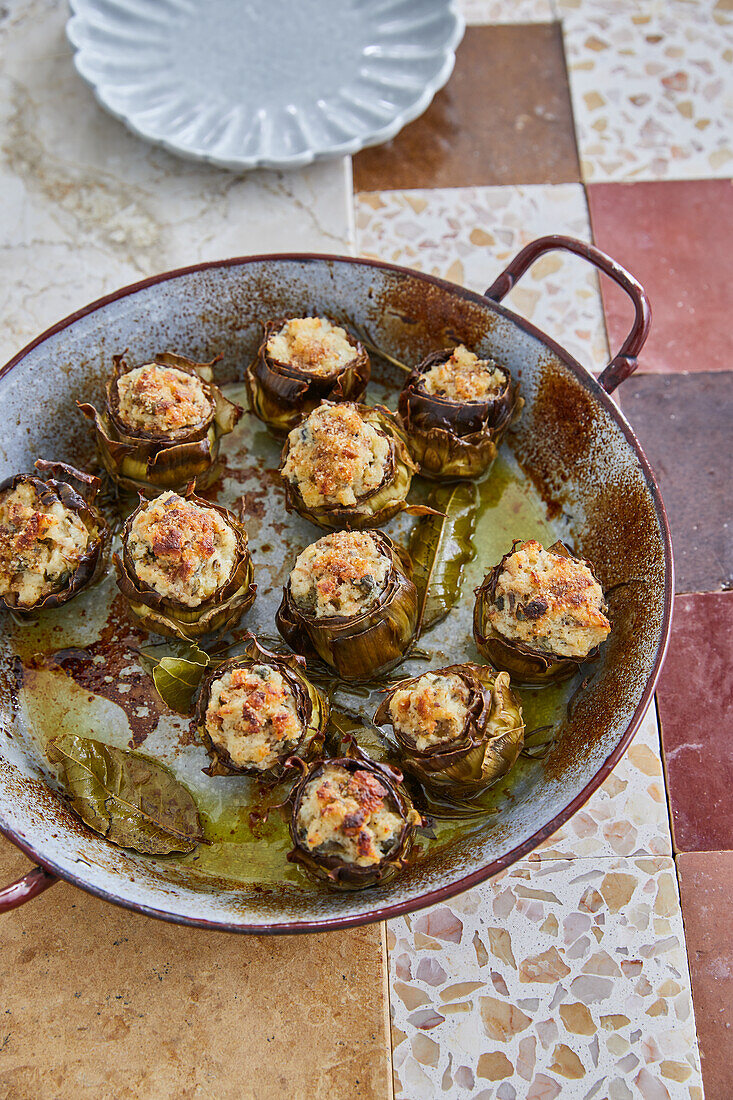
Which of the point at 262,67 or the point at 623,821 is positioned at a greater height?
the point at 262,67

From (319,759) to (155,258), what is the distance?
188 centimetres

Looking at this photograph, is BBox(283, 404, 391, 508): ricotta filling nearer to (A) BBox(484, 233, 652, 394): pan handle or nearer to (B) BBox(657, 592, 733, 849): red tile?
(A) BBox(484, 233, 652, 394): pan handle

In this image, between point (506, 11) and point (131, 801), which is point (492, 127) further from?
point (131, 801)

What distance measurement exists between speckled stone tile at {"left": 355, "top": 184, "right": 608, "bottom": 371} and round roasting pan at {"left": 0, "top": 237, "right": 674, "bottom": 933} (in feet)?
2.04

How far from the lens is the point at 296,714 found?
6.65ft

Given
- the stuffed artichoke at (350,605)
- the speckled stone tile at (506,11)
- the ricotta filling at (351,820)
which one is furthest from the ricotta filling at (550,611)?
the speckled stone tile at (506,11)

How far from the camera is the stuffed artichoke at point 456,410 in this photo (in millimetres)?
2340

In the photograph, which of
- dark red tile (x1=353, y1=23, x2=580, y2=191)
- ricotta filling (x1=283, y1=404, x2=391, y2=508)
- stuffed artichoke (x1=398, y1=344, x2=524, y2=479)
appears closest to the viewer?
ricotta filling (x1=283, y1=404, x2=391, y2=508)

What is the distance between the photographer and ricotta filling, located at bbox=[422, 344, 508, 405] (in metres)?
2.36

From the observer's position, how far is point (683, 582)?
8.87 ft

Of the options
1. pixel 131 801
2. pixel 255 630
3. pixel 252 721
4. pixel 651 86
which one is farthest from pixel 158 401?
pixel 651 86

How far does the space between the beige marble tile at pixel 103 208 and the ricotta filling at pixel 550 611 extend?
1.47 meters

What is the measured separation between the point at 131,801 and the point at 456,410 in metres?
1.23

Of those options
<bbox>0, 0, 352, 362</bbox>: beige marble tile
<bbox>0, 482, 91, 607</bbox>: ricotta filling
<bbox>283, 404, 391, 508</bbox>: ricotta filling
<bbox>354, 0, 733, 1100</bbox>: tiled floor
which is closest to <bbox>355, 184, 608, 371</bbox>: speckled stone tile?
<bbox>354, 0, 733, 1100</bbox>: tiled floor
